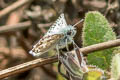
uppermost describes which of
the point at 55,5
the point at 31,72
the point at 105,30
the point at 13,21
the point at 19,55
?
the point at 105,30

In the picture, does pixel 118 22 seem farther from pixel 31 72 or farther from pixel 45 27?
pixel 31 72

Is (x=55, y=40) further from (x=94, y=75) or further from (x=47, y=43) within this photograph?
(x=94, y=75)

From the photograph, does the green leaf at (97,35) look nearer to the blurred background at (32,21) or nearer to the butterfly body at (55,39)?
the butterfly body at (55,39)

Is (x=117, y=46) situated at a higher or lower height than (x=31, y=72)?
higher

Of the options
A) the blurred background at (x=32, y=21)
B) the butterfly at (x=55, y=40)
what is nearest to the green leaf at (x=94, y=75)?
the butterfly at (x=55, y=40)

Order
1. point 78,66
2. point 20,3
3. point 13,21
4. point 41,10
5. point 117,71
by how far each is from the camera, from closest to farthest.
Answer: point 117,71
point 78,66
point 20,3
point 41,10
point 13,21

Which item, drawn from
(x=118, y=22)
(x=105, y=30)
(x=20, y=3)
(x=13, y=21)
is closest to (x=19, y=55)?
(x=13, y=21)

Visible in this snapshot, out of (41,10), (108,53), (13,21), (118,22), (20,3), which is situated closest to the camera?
(108,53)

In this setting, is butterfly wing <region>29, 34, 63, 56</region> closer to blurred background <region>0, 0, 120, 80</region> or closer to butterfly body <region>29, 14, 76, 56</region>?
butterfly body <region>29, 14, 76, 56</region>
